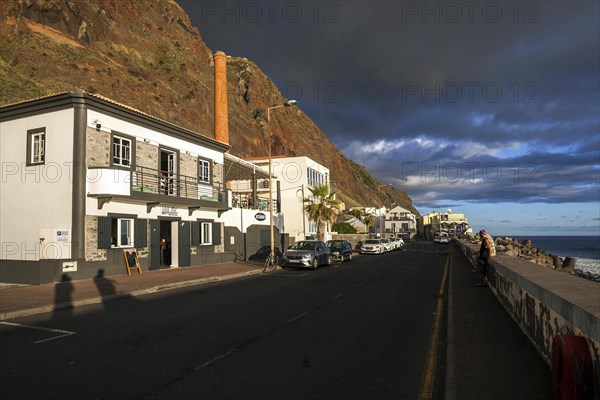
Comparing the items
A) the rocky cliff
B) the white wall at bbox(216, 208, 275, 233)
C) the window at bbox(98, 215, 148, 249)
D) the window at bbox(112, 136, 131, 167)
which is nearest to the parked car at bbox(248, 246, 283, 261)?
the white wall at bbox(216, 208, 275, 233)

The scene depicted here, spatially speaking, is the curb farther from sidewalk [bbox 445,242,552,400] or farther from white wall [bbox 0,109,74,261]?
sidewalk [bbox 445,242,552,400]

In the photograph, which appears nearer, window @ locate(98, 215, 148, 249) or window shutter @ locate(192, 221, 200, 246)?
window @ locate(98, 215, 148, 249)

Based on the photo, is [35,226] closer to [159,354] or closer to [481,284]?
[159,354]

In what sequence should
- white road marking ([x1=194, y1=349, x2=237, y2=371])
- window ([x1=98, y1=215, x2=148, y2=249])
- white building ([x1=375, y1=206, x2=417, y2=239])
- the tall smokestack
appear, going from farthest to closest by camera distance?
white building ([x1=375, y1=206, x2=417, y2=239]) → the tall smokestack → window ([x1=98, y1=215, x2=148, y2=249]) → white road marking ([x1=194, y1=349, x2=237, y2=371])

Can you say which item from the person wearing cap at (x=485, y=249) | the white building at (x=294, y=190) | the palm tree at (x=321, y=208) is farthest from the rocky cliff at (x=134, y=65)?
the person wearing cap at (x=485, y=249)

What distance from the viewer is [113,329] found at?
8.94m

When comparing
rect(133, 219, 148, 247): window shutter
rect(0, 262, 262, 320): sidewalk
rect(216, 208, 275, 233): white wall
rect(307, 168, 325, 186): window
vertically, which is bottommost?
rect(0, 262, 262, 320): sidewalk

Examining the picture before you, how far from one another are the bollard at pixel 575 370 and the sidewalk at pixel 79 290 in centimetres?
1113

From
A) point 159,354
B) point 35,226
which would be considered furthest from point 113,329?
point 35,226

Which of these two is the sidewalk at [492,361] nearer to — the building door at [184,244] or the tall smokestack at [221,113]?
the building door at [184,244]

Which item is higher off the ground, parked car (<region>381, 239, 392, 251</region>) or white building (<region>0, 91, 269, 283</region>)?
white building (<region>0, 91, 269, 283</region>)

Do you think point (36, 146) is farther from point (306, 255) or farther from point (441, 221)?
point (441, 221)

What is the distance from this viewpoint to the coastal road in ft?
18.0

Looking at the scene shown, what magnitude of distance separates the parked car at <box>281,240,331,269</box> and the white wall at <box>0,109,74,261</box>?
35.6ft
